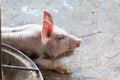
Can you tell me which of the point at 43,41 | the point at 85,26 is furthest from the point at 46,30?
the point at 85,26

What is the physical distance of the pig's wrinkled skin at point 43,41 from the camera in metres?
1.86

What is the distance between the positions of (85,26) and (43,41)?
0.48m

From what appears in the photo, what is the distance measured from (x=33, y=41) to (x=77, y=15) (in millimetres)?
594

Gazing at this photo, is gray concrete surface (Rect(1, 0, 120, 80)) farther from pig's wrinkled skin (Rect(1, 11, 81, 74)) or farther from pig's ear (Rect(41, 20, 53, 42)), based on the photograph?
pig's ear (Rect(41, 20, 53, 42))

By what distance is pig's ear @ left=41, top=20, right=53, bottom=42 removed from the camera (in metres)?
1.81

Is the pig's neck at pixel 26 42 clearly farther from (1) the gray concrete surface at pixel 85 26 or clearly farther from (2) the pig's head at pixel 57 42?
(1) the gray concrete surface at pixel 85 26

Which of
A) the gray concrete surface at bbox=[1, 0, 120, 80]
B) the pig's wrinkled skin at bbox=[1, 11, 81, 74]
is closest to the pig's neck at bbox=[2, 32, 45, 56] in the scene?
the pig's wrinkled skin at bbox=[1, 11, 81, 74]

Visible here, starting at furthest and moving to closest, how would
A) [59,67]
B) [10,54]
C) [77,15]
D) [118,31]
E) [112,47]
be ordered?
1. [77,15]
2. [118,31]
3. [112,47]
4. [59,67]
5. [10,54]

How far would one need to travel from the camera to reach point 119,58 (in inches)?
77.7

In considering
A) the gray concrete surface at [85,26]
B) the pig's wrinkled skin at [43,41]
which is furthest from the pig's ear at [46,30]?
the gray concrete surface at [85,26]

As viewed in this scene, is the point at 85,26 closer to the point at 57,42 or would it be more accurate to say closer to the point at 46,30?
the point at 57,42

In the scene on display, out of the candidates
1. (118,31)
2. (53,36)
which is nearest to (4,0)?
(53,36)

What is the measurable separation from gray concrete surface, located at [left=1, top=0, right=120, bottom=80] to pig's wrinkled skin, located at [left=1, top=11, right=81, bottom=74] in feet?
0.18

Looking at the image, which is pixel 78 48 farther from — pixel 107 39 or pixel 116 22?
pixel 116 22
